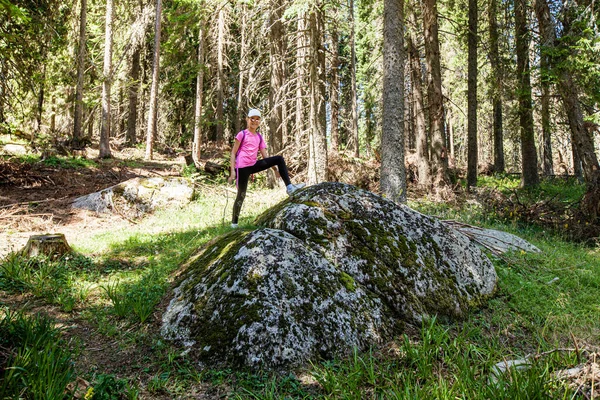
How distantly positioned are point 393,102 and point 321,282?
592cm

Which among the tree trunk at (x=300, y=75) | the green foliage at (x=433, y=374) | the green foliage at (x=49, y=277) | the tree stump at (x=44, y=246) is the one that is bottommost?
the green foliage at (x=433, y=374)

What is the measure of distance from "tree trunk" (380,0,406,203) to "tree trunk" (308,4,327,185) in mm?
1840

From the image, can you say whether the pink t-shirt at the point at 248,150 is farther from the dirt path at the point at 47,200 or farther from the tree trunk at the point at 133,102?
the tree trunk at the point at 133,102

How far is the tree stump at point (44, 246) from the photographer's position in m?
5.72

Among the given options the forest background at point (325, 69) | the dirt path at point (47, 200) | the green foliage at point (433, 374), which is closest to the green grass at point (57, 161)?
the dirt path at point (47, 200)

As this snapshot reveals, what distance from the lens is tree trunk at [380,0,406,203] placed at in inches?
324

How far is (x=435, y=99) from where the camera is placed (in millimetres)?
12219

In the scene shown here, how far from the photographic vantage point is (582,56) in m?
9.37

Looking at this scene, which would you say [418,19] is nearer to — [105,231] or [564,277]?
[564,277]

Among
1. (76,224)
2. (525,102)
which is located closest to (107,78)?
(76,224)

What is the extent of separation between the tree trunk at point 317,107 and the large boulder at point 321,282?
500 centimetres

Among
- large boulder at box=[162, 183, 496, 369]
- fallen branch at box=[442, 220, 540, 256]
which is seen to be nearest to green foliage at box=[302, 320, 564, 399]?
large boulder at box=[162, 183, 496, 369]

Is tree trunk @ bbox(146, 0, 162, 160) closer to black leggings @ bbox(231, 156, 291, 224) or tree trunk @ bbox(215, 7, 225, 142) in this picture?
tree trunk @ bbox(215, 7, 225, 142)

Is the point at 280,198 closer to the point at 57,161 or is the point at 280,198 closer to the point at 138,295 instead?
the point at 138,295
